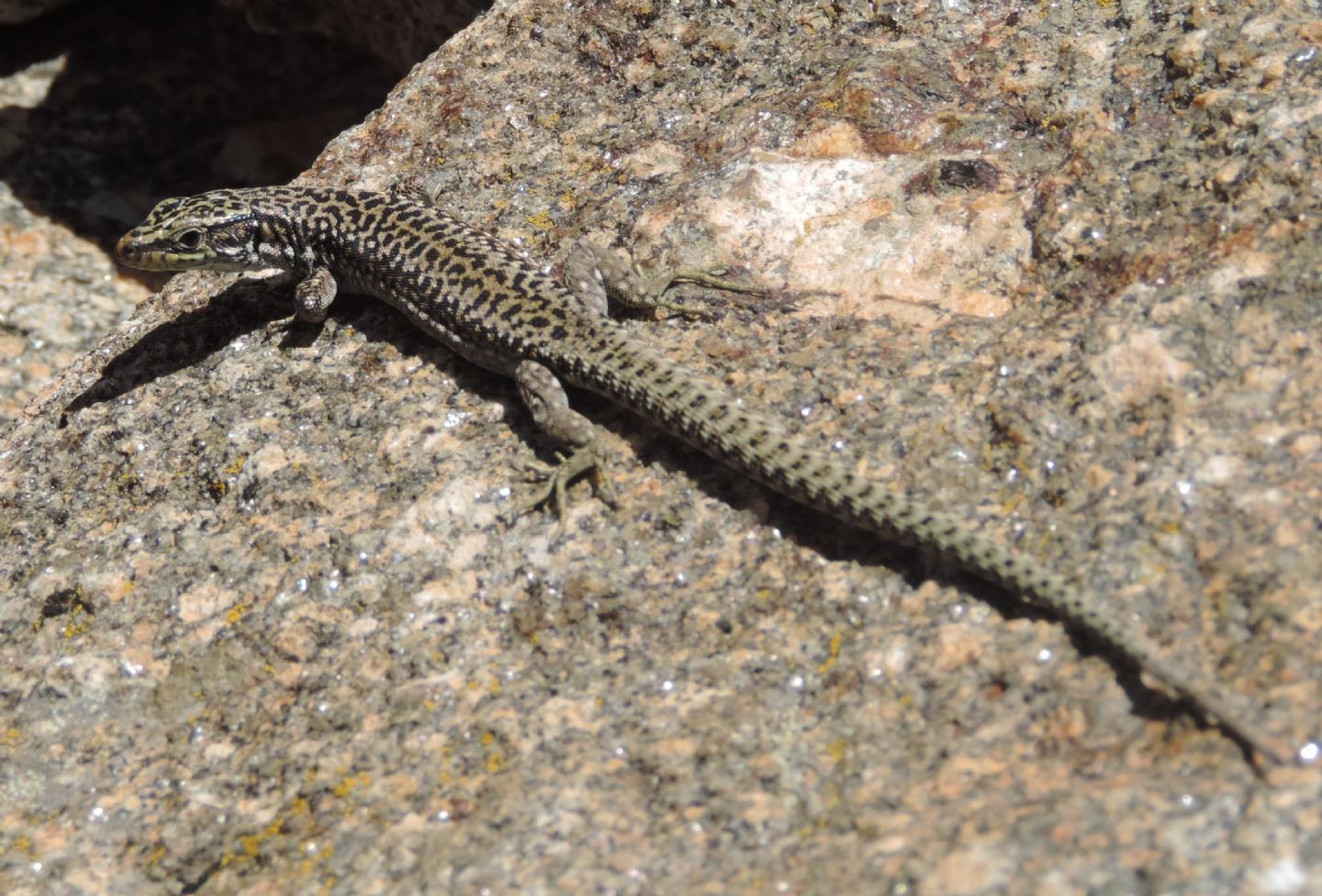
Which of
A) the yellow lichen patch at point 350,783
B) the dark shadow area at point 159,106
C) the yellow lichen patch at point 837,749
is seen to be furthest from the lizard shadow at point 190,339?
the dark shadow area at point 159,106

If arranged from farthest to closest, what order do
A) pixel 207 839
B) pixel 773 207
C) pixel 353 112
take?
pixel 353 112
pixel 773 207
pixel 207 839

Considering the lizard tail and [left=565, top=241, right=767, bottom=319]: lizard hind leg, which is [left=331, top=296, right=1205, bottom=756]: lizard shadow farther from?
[left=565, top=241, right=767, bottom=319]: lizard hind leg

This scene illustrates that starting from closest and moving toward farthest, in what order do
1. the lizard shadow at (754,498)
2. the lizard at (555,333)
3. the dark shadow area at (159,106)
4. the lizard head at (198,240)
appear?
the lizard shadow at (754,498) < the lizard at (555,333) < the lizard head at (198,240) < the dark shadow area at (159,106)

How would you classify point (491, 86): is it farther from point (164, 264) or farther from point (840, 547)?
point (840, 547)

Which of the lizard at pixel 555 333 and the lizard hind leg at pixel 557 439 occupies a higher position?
the lizard at pixel 555 333

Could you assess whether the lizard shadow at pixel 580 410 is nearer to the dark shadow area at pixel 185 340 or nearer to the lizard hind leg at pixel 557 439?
the dark shadow area at pixel 185 340

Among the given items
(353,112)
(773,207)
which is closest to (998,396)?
(773,207)

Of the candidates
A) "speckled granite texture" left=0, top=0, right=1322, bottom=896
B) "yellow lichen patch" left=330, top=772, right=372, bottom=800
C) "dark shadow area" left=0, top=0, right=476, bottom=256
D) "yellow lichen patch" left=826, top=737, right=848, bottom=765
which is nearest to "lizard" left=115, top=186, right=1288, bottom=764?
"speckled granite texture" left=0, top=0, right=1322, bottom=896
